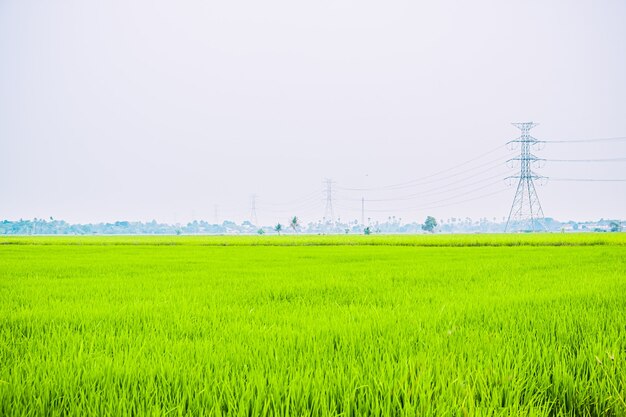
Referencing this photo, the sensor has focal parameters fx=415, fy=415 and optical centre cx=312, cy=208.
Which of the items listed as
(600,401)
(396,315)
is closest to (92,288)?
(396,315)

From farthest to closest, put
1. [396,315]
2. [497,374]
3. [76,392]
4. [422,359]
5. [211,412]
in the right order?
[396,315] < [422,359] < [497,374] < [76,392] < [211,412]

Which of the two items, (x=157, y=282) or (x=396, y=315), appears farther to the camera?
(x=157, y=282)

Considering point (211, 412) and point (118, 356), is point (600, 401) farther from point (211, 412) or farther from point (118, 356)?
point (118, 356)

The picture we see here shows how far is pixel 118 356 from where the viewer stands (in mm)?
2395

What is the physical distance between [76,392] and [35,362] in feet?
2.22

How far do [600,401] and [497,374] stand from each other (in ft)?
1.36

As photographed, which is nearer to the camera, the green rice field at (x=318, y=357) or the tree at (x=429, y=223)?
the green rice field at (x=318, y=357)

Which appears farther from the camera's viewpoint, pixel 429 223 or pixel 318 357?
pixel 429 223

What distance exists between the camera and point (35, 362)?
2.29 meters

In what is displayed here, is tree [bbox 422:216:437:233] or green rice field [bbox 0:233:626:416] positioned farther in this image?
tree [bbox 422:216:437:233]

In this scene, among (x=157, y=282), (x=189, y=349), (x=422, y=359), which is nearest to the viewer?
(x=422, y=359)

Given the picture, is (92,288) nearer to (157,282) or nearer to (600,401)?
(157,282)

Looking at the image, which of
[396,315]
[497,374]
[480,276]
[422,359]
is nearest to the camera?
[497,374]

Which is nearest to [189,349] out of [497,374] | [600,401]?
[497,374]
